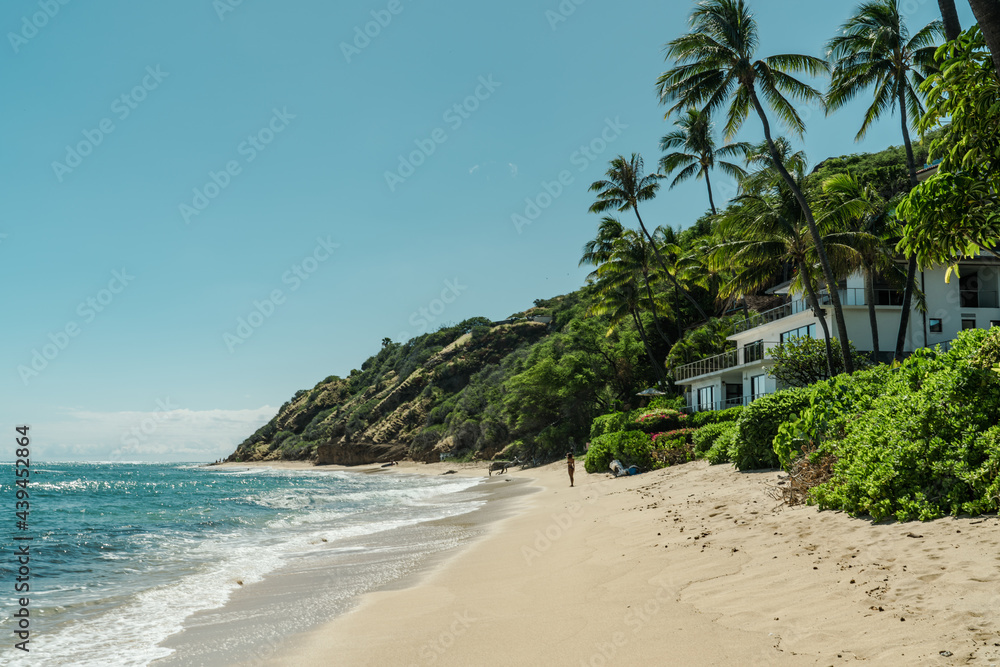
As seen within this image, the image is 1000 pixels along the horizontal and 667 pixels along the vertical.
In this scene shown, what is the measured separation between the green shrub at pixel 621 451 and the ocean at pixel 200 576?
6.82 m

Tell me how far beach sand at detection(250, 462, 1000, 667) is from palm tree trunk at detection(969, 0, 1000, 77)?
4.13 metres

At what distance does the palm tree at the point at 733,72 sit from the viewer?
70.6ft

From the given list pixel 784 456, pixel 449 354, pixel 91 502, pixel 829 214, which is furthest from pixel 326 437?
pixel 784 456

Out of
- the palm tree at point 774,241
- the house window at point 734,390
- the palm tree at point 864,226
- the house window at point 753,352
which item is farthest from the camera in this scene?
the house window at point 734,390

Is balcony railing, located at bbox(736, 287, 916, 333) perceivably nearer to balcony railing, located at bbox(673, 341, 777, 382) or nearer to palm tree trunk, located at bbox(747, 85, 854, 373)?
balcony railing, located at bbox(673, 341, 777, 382)

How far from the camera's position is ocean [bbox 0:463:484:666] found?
21.7ft

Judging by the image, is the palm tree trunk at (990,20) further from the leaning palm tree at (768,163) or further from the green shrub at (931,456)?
the leaning palm tree at (768,163)

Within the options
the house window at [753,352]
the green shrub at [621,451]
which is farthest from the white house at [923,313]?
the green shrub at [621,451]

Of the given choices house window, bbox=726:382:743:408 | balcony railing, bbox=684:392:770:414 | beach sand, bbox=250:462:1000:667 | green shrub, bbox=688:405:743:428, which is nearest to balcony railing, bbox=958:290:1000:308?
balcony railing, bbox=684:392:770:414

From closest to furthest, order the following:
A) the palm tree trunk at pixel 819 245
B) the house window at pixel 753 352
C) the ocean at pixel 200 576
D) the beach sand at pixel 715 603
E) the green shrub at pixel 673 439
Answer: the beach sand at pixel 715 603 < the ocean at pixel 200 576 < the palm tree trunk at pixel 819 245 < the green shrub at pixel 673 439 < the house window at pixel 753 352

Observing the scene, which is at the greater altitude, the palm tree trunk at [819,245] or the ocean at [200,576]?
the palm tree trunk at [819,245]

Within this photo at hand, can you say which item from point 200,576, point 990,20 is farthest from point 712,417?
point 990,20

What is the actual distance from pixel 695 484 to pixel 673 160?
33.4 meters

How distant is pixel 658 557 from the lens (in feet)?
25.6
